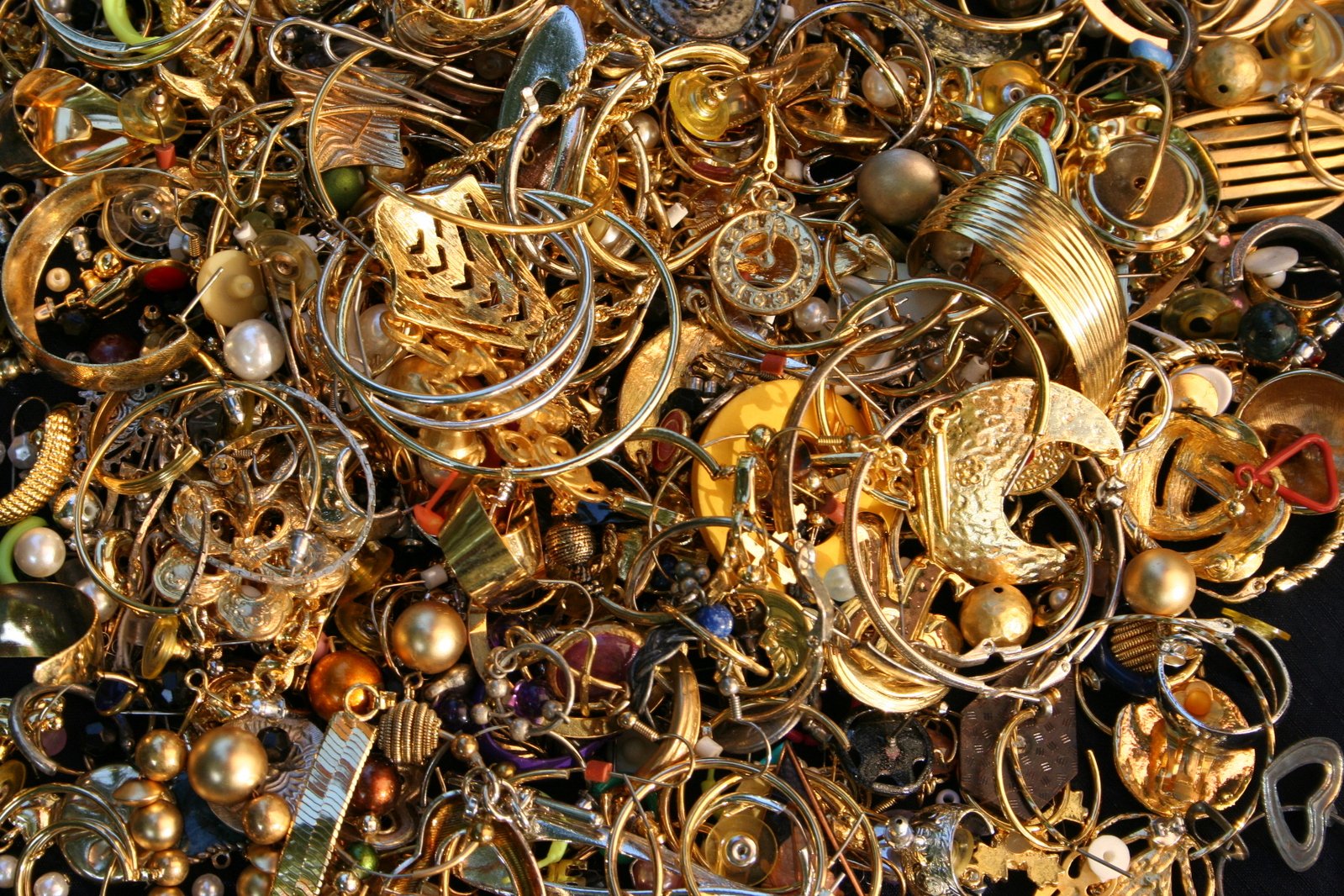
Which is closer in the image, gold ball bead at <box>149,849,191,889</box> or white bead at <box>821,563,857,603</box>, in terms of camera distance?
gold ball bead at <box>149,849,191,889</box>

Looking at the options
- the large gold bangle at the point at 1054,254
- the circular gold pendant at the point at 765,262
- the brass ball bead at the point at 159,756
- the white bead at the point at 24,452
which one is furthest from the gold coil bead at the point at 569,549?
the white bead at the point at 24,452

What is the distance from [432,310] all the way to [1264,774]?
4.42ft

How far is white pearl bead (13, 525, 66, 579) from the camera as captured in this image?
1.53 m

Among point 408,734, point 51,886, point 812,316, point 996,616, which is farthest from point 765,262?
point 51,886

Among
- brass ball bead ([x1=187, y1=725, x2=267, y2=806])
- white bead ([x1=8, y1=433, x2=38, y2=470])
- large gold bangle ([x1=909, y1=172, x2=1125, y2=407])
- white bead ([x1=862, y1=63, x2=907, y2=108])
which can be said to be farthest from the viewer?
white bead ([x1=862, y1=63, x2=907, y2=108])

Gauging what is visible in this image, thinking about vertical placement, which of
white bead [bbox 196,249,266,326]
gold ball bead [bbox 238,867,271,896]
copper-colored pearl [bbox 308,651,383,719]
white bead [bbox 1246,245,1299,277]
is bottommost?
gold ball bead [bbox 238,867,271,896]

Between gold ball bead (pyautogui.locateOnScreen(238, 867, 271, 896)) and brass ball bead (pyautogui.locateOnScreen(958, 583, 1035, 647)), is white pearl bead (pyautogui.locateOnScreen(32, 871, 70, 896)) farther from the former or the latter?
brass ball bead (pyautogui.locateOnScreen(958, 583, 1035, 647))

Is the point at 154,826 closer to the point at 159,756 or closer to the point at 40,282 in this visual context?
the point at 159,756

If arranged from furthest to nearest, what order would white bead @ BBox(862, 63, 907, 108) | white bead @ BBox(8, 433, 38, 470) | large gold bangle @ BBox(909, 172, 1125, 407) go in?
white bead @ BBox(862, 63, 907, 108), white bead @ BBox(8, 433, 38, 470), large gold bangle @ BBox(909, 172, 1125, 407)

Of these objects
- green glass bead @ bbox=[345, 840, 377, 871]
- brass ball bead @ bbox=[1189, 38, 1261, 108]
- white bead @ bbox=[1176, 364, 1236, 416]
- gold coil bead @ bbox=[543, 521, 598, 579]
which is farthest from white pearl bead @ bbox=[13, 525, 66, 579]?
brass ball bead @ bbox=[1189, 38, 1261, 108]

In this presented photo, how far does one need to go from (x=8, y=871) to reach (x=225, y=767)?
1.13 feet

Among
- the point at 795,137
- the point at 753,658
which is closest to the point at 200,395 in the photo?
the point at 753,658

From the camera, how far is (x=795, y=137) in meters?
1.73

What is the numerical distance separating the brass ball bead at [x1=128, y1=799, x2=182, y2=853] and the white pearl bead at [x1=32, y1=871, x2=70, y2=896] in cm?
13
